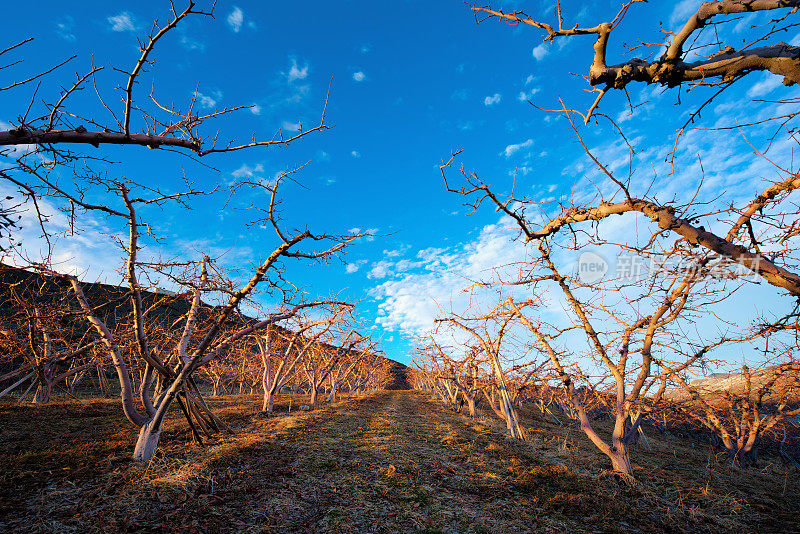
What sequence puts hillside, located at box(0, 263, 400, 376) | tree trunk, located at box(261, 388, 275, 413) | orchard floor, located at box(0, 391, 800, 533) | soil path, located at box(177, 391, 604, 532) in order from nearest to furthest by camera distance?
orchard floor, located at box(0, 391, 800, 533) < soil path, located at box(177, 391, 604, 532) < hillside, located at box(0, 263, 400, 376) < tree trunk, located at box(261, 388, 275, 413)

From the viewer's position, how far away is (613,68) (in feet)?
8.66

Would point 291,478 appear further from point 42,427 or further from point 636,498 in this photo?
point 42,427

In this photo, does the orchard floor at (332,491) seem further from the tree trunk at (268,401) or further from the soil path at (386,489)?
the tree trunk at (268,401)

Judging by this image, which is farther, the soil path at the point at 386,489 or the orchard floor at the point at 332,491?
the soil path at the point at 386,489

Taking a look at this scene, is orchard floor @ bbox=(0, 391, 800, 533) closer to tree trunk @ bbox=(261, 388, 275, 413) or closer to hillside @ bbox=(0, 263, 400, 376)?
hillside @ bbox=(0, 263, 400, 376)

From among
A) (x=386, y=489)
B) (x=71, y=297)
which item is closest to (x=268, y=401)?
(x=71, y=297)

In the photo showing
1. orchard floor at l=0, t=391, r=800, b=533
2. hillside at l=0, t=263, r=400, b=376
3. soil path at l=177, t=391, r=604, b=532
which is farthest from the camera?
hillside at l=0, t=263, r=400, b=376

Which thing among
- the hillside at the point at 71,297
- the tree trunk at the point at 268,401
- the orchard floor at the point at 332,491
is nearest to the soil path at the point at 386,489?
the orchard floor at the point at 332,491

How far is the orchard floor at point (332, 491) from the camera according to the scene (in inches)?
149

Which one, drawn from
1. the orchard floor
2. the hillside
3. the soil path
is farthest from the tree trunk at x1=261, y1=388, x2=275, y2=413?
the hillside

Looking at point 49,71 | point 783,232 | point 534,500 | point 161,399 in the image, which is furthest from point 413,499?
point 49,71

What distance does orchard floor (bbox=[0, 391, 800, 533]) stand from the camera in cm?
378

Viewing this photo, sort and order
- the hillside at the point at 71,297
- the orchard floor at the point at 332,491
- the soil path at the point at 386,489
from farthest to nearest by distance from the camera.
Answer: the hillside at the point at 71,297 < the soil path at the point at 386,489 < the orchard floor at the point at 332,491

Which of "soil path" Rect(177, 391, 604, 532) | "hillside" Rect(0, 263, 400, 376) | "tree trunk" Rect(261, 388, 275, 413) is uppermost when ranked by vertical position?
"hillside" Rect(0, 263, 400, 376)
